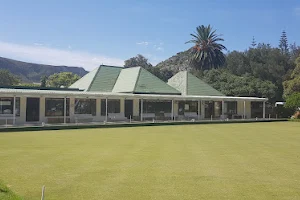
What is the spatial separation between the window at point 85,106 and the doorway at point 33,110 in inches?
123

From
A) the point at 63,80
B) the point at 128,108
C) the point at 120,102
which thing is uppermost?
the point at 63,80

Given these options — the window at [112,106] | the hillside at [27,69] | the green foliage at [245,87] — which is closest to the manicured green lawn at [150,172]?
the window at [112,106]

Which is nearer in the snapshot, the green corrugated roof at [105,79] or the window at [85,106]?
the window at [85,106]

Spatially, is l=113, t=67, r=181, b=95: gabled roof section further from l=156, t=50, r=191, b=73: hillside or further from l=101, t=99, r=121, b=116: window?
l=156, t=50, r=191, b=73: hillside

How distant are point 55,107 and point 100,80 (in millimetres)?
9877

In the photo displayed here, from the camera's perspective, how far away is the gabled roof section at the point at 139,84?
3400 cm

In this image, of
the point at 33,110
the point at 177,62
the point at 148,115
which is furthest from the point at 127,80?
the point at 177,62

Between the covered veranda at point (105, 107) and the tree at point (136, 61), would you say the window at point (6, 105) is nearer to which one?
the covered veranda at point (105, 107)

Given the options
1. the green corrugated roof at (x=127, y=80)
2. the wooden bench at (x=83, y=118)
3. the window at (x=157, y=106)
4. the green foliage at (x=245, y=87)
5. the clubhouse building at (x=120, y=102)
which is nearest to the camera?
the clubhouse building at (x=120, y=102)

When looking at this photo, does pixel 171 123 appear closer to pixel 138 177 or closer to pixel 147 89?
pixel 147 89

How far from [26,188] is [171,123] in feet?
72.8

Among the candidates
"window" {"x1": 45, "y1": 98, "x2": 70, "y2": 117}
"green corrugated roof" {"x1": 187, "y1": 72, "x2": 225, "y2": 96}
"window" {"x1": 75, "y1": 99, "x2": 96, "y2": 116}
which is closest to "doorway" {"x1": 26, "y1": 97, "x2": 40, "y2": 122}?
"window" {"x1": 45, "y1": 98, "x2": 70, "y2": 117}

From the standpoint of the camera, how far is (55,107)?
2659 cm

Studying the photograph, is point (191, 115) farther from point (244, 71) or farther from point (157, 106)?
point (244, 71)
